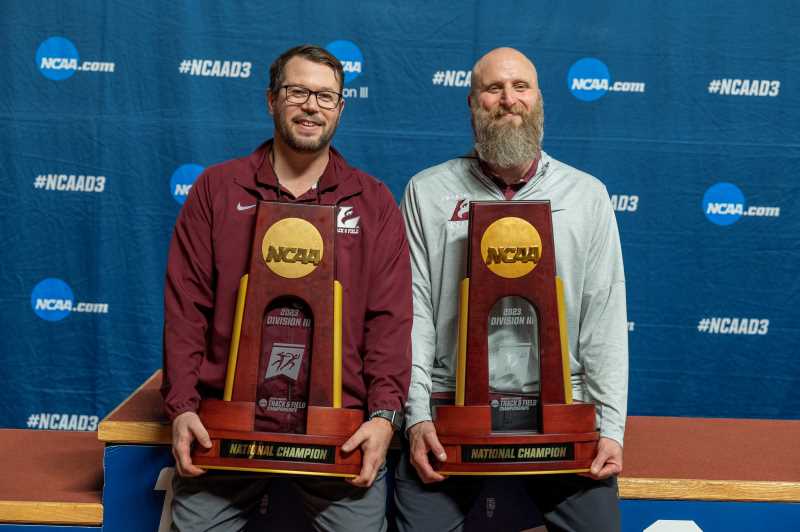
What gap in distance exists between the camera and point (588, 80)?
9.05ft

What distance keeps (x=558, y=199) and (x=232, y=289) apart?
68 cm

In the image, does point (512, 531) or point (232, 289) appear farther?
point (512, 531)

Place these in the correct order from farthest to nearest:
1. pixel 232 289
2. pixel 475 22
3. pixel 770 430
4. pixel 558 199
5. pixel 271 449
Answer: pixel 475 22, pixel 770 430, pixel 558 199, pixel 232 289, pixel 271 449

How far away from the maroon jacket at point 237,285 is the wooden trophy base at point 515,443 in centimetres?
12

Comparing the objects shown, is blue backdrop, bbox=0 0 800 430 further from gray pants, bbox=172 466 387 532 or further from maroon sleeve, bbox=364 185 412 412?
gray pants, bbox=172 466 387 532

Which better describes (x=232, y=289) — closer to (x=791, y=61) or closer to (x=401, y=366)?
(x=401, y=366)

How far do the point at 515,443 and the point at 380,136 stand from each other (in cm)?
151

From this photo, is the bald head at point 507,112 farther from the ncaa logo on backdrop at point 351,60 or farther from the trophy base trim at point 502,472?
the ncaa logo on backdrop at point 351,60

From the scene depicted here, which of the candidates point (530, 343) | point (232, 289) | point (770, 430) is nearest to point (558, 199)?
point (530, 343)

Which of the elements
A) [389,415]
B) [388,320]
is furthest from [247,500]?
[388,320]

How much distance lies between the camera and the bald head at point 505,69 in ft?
5.40

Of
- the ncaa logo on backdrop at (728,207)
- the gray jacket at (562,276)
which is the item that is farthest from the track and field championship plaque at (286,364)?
the ncaa logo on backdrop at (728,207)

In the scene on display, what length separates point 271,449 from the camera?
1.40 meters

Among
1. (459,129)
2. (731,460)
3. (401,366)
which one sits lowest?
(731,460)
